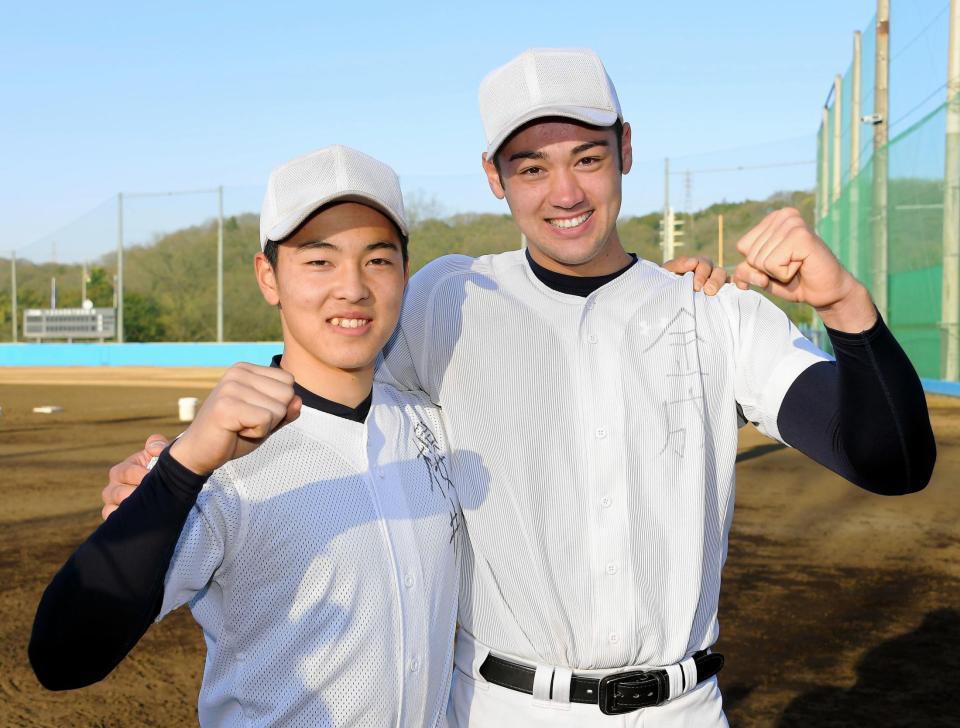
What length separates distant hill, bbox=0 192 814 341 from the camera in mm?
36938

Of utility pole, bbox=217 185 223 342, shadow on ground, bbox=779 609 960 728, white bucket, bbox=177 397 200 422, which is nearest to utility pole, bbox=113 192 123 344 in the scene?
utility pole, bbox=217 185 223 342

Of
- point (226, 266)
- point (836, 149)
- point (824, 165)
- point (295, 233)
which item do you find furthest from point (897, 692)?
point (226, 266)

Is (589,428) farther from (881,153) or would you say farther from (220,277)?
(220,277)

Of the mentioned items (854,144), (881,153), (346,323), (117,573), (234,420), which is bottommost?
(117,573)

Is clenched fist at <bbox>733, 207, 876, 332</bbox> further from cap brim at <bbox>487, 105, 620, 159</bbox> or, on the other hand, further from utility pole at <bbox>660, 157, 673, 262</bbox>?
utility pole at <bbox>660, 157, 673, 262</bbox>

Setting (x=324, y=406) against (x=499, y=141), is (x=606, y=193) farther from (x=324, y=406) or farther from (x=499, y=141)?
(x=324, y=406)

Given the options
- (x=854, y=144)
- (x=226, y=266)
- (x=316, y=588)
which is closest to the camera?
(x=316, y=588)

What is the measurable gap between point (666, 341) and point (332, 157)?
2.78 feet

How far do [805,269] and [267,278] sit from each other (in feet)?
3.62

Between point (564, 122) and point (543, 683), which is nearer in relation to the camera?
point (543, 683)

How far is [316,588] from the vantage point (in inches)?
76.2
